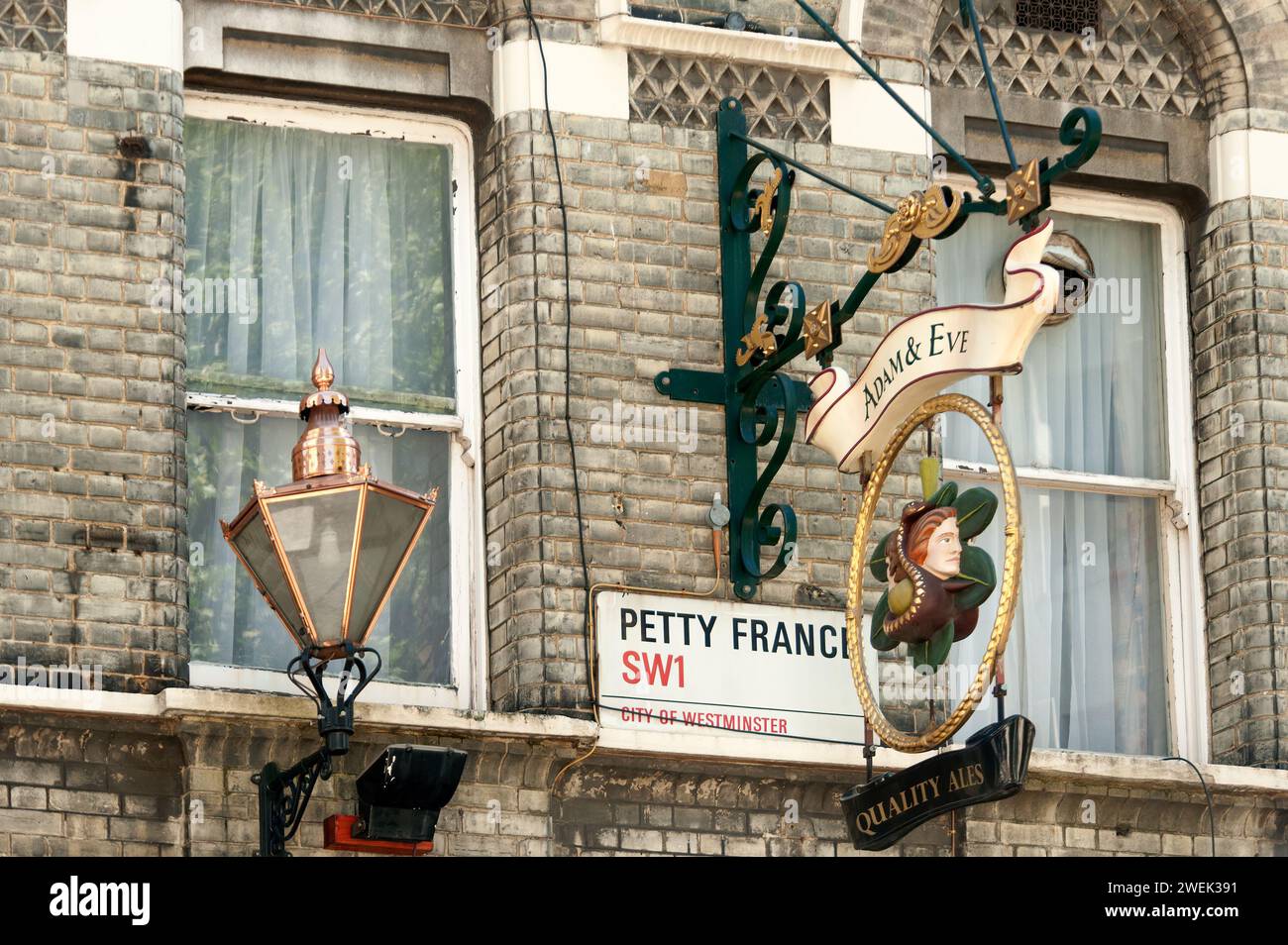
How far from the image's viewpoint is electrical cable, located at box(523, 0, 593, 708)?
1485 centimetres

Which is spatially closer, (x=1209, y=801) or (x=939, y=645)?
(x=939, y=645)

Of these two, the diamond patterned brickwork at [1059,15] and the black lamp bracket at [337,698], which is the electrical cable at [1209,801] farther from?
the black lamp bracket at [337,698]

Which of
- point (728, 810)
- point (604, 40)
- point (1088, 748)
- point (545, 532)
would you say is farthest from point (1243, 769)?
point (604, 40)

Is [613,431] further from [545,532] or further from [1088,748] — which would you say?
[1088,748]

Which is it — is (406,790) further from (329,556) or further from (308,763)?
(329,556)

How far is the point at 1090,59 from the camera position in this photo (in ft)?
55.0

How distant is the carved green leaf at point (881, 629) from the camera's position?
13844 mm

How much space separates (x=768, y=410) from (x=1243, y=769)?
2.70m

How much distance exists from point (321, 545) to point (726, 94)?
3.78 meters

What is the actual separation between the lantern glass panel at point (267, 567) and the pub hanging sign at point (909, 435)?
2.38 metres

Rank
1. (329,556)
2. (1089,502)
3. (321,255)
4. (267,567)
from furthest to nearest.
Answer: (1089,502), (321,255), (267,567), (329,556)

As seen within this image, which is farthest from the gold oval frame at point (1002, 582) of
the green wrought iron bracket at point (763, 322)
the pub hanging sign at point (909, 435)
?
the green wrought iron bracket at point (763, 322)

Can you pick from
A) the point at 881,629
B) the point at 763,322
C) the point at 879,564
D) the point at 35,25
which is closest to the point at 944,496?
the point at 879,564

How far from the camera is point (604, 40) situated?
51.8 ft
